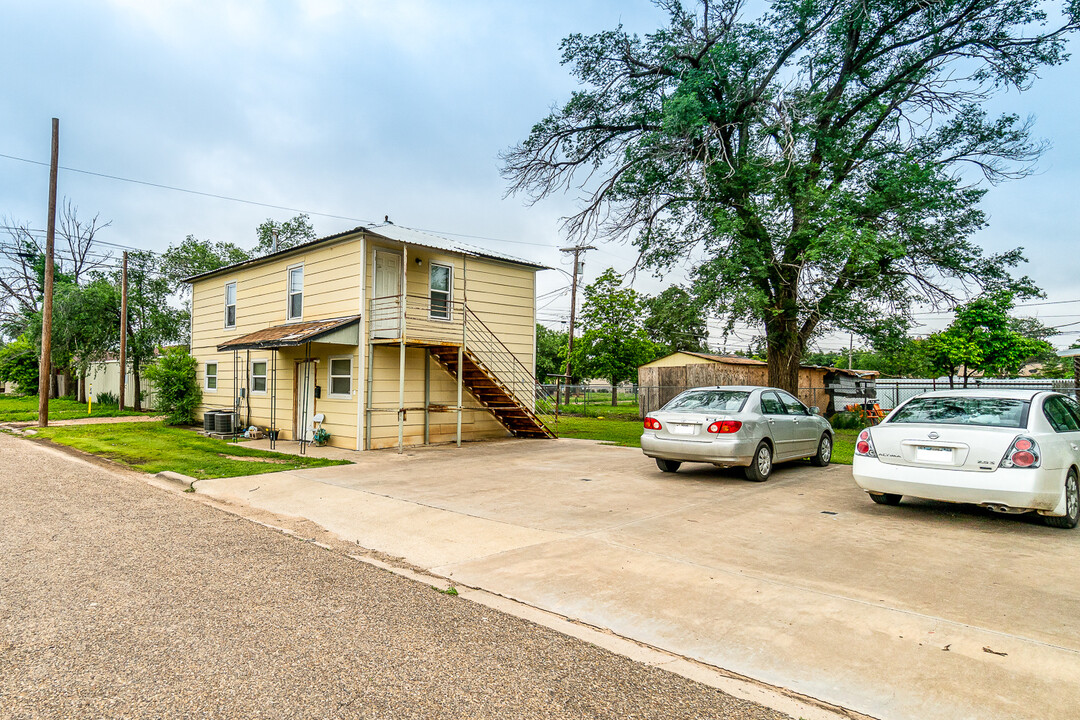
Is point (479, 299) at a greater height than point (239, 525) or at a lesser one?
greater

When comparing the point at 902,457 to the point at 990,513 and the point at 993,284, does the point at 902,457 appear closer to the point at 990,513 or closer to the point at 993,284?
the point at 990,513

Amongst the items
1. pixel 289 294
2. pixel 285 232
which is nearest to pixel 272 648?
pixel 289 294

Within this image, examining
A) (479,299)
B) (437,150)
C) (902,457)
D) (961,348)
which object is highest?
(437,150)

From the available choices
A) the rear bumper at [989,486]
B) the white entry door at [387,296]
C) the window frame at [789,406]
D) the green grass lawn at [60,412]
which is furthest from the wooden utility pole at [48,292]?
the rear bumper at [989,486]

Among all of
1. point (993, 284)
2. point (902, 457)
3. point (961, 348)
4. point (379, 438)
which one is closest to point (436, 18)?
point (379, 438)

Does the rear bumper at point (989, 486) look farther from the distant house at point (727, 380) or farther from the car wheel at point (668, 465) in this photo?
the distant house at point (727, 380)

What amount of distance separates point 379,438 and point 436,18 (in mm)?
9750

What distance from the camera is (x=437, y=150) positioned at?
19.5 meters

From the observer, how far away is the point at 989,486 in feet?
19.9

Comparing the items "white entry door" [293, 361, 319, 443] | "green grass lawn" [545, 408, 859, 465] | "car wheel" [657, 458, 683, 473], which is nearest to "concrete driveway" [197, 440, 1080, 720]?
"car wheel" [657, 458, 683, 473]

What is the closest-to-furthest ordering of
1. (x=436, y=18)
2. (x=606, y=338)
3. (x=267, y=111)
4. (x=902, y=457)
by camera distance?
(x=902, y=457)
(x=436, y=18)
(x=267, y=111)
(x=606, y=338)

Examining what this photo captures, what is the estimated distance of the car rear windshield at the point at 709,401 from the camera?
9656 millimetres

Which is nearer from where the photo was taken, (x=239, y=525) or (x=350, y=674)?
(x=350, y=674)

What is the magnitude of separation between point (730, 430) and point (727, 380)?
728 inches
